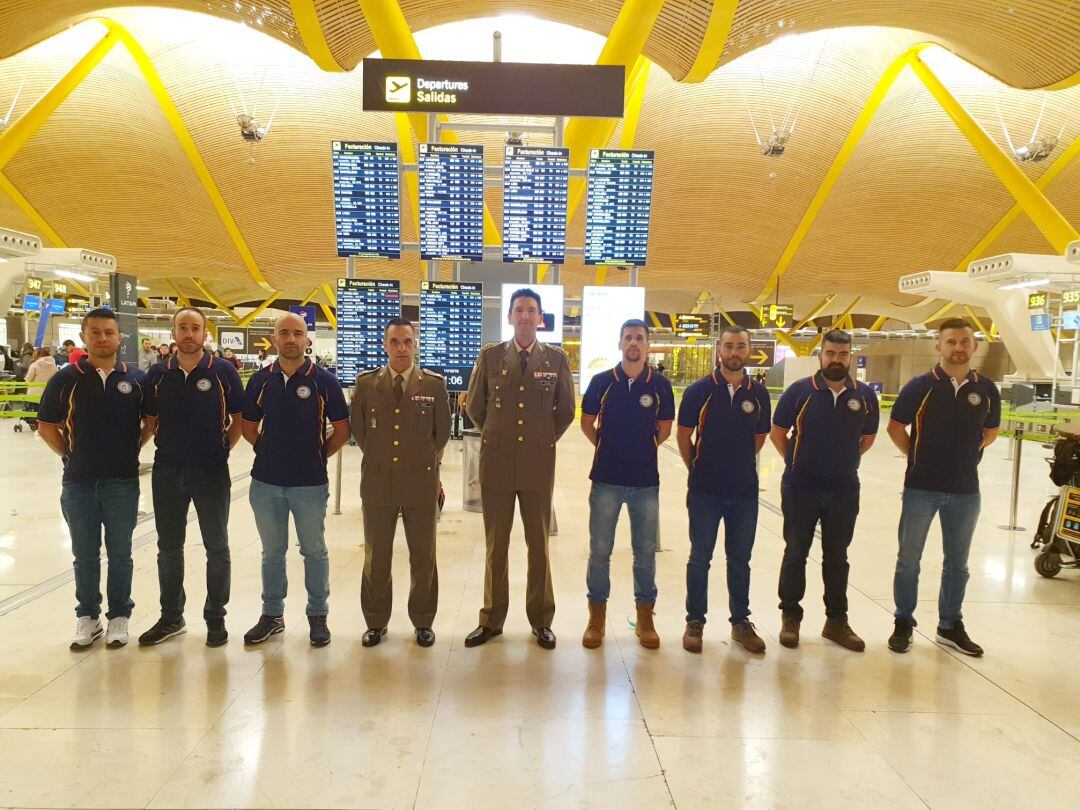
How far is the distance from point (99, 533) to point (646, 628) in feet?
11.3

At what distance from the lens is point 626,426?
390 centimetres

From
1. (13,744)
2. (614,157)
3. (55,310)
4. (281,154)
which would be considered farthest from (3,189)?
(13,744)

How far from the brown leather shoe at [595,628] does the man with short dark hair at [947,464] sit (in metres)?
1.88

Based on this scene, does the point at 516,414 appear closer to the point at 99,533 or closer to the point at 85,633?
the point at 99,533

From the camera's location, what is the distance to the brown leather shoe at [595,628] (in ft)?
12.7

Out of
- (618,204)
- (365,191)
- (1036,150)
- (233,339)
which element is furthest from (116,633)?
(233,339)

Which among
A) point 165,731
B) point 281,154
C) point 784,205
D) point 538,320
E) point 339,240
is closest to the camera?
point 165,731

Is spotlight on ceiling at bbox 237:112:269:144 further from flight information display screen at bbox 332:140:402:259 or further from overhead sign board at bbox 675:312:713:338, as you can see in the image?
overhead sign board at bbox 675:312:713:338

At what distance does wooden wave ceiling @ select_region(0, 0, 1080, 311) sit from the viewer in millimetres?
18656

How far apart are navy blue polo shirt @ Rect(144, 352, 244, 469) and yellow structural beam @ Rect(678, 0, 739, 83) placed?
11.0 metres

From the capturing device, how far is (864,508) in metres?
8.64

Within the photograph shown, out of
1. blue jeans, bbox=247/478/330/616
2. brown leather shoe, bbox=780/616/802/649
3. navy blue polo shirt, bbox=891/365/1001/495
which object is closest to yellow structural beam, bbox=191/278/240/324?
blue jeans, bbox=247/478/330/616

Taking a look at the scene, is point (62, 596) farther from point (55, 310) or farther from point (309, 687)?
point (55, 310)

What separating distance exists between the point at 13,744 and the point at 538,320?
333 centimetres
